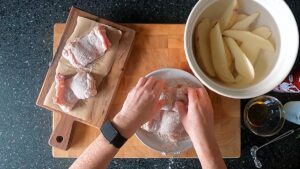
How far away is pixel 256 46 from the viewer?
32.0 inches

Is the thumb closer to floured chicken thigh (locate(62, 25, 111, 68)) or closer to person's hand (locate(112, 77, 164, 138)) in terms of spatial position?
person's hand (locate(112, 77, 164, 138))

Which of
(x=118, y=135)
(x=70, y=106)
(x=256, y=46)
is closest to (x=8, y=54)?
(x=70, y=106)

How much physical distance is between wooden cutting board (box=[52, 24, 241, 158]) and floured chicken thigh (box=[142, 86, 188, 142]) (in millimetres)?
59

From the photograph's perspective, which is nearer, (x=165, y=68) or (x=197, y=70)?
(x=197, y=70)

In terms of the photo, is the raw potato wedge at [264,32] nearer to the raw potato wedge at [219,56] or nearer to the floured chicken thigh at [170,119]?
the raw potato wedge at [219,56]

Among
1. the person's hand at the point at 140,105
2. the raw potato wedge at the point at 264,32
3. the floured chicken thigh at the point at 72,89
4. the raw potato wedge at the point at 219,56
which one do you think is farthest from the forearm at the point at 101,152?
the raw potato wedge at the point at 264,32

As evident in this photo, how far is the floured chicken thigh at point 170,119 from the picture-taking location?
85cm

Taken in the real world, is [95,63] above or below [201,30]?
below

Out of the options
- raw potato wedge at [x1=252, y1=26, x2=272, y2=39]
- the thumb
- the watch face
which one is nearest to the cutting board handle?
the watch face

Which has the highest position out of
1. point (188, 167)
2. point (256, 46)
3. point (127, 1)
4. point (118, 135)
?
point (256, 46)

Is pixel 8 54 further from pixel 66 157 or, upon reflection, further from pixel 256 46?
pixel 256 46

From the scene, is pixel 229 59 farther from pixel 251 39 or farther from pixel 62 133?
pixel 62 133

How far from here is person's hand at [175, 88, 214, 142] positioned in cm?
83

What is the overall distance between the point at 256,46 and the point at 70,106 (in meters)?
0.43
